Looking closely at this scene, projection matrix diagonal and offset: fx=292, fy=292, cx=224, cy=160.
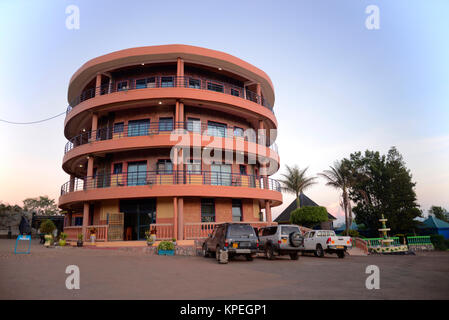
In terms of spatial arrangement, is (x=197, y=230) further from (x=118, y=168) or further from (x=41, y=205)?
(x=41, y=205)

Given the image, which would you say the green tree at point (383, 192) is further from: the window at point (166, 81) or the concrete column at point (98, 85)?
the concrete column at point (98, 85)

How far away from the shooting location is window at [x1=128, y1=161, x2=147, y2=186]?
72.9 feet

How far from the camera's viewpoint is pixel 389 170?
1491 inches

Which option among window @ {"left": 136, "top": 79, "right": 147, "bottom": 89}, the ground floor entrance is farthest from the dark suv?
window @ {"left": 136, "top": 79, "right": 147, "bottom": 89}

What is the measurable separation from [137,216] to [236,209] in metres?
7.78

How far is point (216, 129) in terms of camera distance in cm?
2406

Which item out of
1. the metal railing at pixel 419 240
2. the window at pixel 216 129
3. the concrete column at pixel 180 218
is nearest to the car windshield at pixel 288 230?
the concrete column at pixel 180 218

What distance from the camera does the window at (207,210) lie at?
73.0 feet

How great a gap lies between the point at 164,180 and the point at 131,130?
519 centimetres

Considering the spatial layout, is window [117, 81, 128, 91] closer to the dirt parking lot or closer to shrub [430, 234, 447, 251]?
the dirt parking lot

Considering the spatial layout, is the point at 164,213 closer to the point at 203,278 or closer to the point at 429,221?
the point at 203,278

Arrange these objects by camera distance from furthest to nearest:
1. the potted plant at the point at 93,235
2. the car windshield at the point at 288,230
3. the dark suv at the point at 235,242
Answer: the potted plant at the point at 93,235
the car windshield at the point at 288,230
the dark suv at the point at 235,242

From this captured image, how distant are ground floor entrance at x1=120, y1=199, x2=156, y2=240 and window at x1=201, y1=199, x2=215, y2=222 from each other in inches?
143

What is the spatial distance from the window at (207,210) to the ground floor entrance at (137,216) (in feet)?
12.0
